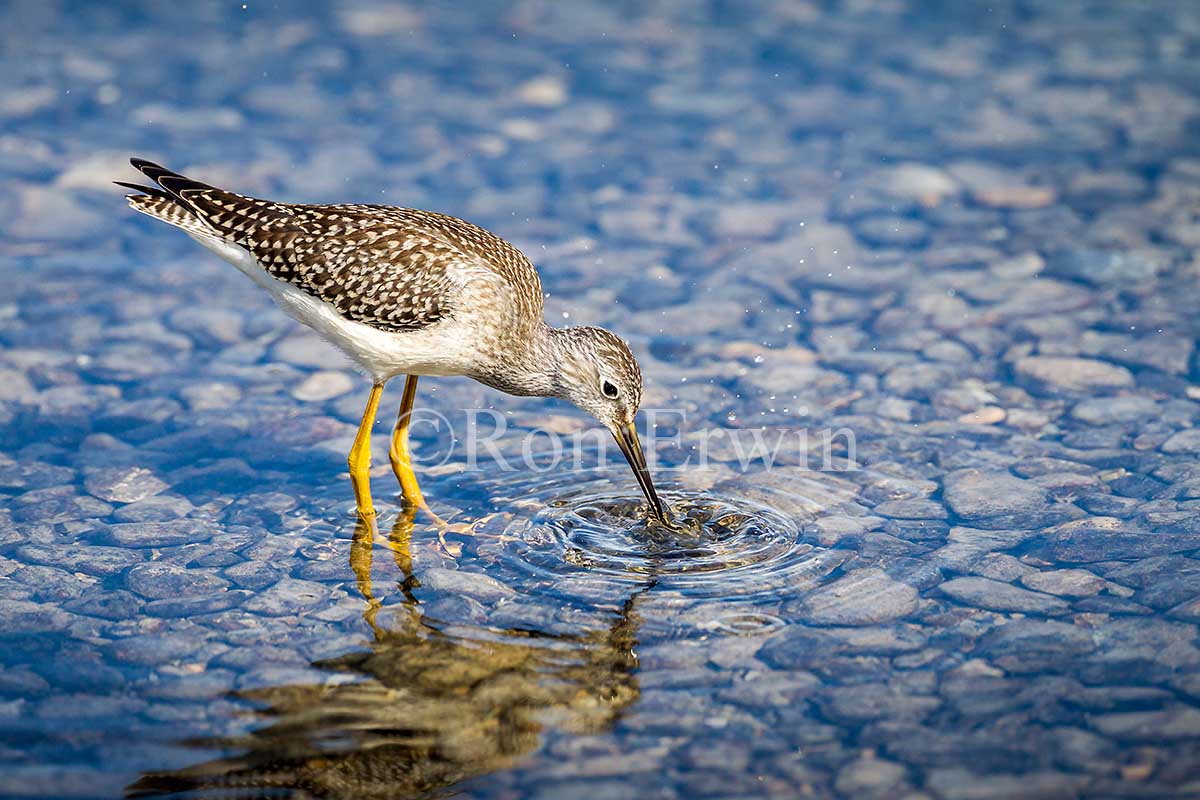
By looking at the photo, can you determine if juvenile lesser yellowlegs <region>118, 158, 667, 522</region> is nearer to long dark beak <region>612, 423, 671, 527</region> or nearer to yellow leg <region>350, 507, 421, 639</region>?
long dark beak <region>612, 423, 671, 527</region>

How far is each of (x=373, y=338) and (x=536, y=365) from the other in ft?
3.29

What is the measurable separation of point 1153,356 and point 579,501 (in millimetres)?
4465

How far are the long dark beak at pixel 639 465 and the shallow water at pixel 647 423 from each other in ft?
0.62

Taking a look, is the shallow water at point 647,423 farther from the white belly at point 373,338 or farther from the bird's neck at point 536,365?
the white belly at point 373,338

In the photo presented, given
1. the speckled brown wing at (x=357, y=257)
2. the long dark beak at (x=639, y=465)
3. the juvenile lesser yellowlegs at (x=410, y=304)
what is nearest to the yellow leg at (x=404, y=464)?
the juvenile lesser yellowlegs at (x=410, y=304)

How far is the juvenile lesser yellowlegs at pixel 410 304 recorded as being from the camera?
807cm

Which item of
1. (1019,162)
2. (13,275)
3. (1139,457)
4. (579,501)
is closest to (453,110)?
(13,275)

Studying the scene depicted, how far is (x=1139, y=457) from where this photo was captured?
8617mm

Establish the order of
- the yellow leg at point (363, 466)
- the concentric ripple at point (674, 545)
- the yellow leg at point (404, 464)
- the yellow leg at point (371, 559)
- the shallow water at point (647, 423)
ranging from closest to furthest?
the shallow water at point (647, 423)
the yellow leg at point (371, 559)
the concentric ripple at point (674, 545)
the yellow leg at point (363, 466)
the yellow leg at point (404, 464)

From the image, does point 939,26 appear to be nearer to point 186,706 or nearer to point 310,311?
point 310,311

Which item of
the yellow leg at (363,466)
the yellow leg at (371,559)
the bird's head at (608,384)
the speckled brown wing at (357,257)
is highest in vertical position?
the speckled brown wing at (357,257)
